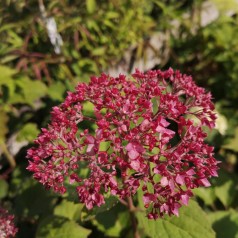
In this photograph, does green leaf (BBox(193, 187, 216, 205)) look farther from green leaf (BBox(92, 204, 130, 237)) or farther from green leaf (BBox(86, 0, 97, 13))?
green leaf (BBox(86, 0, 97, 13))

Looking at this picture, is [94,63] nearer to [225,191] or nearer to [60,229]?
[225,191]

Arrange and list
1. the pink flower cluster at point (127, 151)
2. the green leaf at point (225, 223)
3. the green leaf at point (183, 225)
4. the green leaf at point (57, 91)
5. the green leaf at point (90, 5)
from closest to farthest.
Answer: the pink flower cluster at point (127, 151) < the green leaf at point (183, 225) < the green leaf at point (225, 223) < the green leaf at point (57, 91) < the green leaf at point (90, 5)

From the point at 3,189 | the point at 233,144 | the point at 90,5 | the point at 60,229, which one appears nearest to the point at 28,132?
the point at 3,189

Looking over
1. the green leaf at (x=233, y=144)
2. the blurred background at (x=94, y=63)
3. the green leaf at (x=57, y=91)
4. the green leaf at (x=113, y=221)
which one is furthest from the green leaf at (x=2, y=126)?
the green leaf at (x=233, y=144)

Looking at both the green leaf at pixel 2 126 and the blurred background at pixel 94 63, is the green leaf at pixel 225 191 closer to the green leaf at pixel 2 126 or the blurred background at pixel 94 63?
the blurred background at pixel 94 63

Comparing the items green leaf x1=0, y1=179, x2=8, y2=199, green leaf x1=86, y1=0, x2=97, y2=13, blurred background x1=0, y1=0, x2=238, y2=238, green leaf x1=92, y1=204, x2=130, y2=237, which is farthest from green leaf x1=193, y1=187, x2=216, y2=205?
green leaf x1=86, y1=0, x2=97, y2=13

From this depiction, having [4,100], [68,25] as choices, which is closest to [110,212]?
[4,100]

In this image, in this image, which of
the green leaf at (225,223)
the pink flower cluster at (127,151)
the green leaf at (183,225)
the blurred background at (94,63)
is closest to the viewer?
the pink flower cluster at (127,151)
